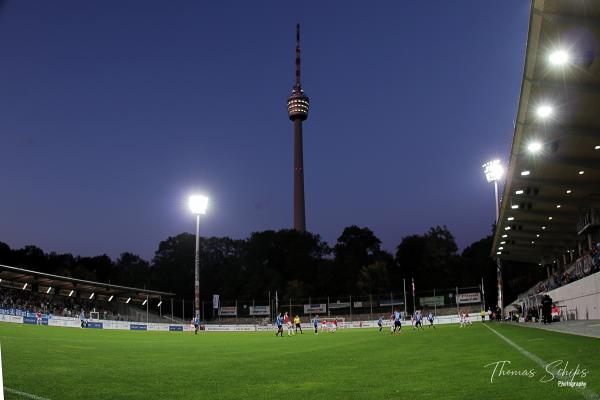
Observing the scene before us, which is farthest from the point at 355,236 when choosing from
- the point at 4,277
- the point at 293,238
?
the point at 4,277

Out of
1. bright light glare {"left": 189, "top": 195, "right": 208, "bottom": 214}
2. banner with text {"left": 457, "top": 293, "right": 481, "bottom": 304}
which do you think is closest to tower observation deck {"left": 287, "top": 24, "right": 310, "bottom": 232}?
banner with text {"left": 457, "top": 293, "right": 481, "bottom": 304}

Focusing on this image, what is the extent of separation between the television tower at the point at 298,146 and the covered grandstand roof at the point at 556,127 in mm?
112503

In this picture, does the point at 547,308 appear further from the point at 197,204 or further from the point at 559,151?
the point at 197,204

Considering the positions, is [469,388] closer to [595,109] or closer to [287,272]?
[595,109]

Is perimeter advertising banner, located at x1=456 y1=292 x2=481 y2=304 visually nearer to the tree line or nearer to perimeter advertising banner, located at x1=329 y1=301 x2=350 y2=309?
perimeter advertising banner, located at x1=329 y1=301 x2=350 y2=309

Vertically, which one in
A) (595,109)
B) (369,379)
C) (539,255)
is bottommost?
(369,379)

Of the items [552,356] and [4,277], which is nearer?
[552,356]

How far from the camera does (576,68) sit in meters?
17.8

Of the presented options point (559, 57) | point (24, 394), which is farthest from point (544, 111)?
point (24, 394)

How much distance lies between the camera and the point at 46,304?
6050 centimetres

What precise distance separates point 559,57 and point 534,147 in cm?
915

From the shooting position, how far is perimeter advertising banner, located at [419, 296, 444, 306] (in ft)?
214

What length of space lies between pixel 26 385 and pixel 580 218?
4061 centimetres

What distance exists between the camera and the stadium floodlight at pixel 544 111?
20.4 meters
